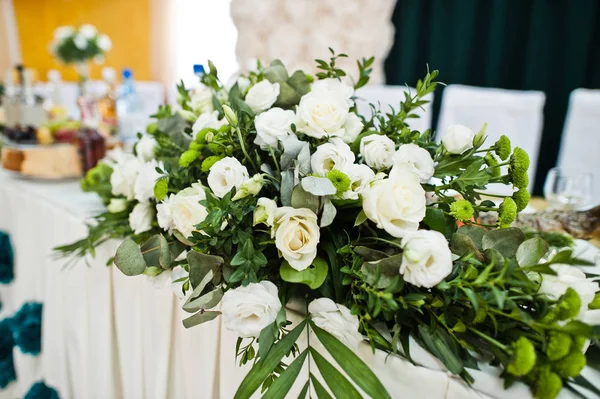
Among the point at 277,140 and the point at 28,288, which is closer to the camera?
the point at 277,140

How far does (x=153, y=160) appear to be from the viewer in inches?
32.9

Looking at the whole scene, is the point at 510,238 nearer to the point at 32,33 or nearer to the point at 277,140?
the point at 277,140

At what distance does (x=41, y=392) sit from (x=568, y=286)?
1.26m

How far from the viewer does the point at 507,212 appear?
539mm


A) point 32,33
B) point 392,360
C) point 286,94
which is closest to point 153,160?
point 286,94

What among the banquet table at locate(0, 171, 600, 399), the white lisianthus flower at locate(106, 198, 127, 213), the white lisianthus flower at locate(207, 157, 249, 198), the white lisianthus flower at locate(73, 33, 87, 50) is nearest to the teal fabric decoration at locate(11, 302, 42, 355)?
the banquet table at locate(0, 171, 600, 399)

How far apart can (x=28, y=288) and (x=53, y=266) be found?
24 cm

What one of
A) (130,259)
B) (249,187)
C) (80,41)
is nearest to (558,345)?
(249,187)

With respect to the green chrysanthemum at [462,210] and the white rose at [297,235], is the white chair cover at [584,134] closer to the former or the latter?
the green chrysanthemum at [462,210]

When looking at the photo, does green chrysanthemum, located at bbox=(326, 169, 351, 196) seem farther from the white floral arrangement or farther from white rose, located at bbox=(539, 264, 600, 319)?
white rose, located at bbox=(539, 264, 600, 319)

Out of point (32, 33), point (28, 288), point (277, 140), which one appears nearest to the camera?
point (277, 140)

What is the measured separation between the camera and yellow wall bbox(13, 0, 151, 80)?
6133mm

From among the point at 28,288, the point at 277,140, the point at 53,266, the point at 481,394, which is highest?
the point at 277,140

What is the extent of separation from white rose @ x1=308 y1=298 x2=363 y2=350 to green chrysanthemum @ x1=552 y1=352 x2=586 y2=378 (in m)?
0.21
